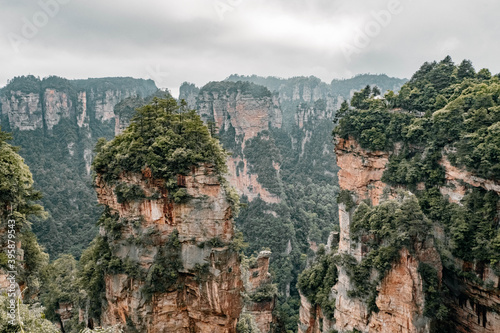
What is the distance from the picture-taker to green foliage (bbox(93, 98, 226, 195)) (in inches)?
533

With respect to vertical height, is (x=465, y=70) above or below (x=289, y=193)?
above

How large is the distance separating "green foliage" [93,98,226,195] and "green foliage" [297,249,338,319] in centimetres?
1308

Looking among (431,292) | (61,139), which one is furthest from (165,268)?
(61,139)

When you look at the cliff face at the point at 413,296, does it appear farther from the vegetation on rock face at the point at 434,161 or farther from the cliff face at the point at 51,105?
the cliff face at the point at 51,105

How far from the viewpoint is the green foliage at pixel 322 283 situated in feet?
77.4

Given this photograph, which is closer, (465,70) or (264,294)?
(465,70)

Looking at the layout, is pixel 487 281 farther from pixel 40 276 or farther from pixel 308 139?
pixel 308 139

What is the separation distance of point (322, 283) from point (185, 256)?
15305mm

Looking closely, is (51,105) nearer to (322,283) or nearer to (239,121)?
(239,121)

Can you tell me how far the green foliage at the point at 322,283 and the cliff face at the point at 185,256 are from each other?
36.5ft

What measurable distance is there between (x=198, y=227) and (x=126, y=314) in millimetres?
4417

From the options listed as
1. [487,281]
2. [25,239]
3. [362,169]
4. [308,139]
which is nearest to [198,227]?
[25,239]

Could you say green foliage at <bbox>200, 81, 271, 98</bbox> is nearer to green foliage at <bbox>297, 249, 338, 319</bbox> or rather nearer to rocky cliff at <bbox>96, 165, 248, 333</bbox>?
green foliage at <bbox>297, 249, 338, 319</bbox>

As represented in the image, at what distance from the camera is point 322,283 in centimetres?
2580
